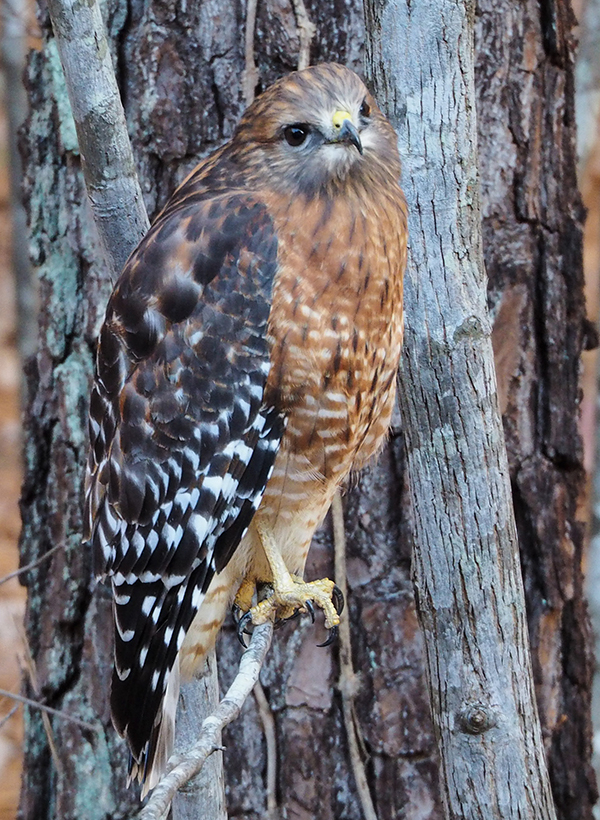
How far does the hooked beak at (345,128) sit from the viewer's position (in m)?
2.00

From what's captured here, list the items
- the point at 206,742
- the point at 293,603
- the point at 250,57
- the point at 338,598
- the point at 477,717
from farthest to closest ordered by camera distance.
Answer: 1. the point at 250,57
2. the point at 338,598
3. the point at 293,603
4. the point at 477,717
5. the point at 206,742

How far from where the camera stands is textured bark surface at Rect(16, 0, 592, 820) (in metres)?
2.78

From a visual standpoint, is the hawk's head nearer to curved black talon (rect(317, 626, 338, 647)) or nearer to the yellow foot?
the yellow foot

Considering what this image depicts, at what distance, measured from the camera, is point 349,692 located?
111 inches

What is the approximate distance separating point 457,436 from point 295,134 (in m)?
0.73

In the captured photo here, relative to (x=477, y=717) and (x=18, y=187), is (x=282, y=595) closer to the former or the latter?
(x=477, y=717)

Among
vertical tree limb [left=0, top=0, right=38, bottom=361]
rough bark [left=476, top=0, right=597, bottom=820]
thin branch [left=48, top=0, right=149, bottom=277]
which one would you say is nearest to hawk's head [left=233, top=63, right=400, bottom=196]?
thin branch [left=48, top=0, right=149, bottom=277]

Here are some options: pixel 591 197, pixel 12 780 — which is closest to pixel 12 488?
pixel 12 780

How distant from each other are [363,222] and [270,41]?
86 cm

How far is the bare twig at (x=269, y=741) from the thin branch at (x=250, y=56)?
166 centimetres

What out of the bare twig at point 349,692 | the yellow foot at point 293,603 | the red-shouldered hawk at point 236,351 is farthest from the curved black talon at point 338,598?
the red-shouldered hawk at point 236,351

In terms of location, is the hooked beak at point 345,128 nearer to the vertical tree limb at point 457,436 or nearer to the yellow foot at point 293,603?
the vertical tree limb at point 457,436

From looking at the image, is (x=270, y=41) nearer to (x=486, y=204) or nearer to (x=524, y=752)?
(x=486, y=204)

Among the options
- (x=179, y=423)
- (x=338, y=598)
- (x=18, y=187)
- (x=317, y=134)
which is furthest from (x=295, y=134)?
(x=18, y=187)
